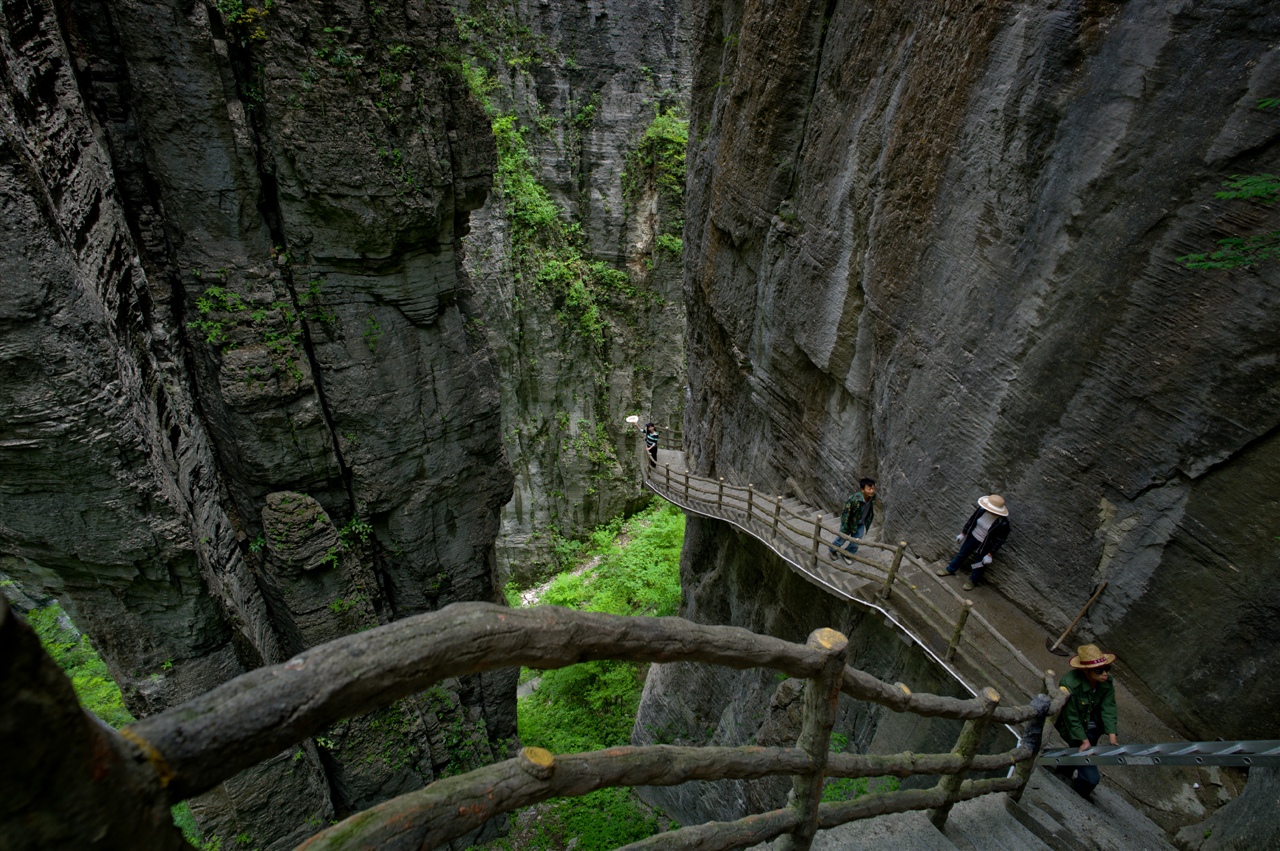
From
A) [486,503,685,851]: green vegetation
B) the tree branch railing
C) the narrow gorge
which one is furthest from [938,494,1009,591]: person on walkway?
[486,503,685,851]: green vegetation

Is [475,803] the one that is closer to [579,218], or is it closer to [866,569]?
[866,569]

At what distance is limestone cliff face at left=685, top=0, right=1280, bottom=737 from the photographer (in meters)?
4.76

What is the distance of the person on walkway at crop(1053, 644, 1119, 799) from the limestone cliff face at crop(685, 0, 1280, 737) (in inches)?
66.2

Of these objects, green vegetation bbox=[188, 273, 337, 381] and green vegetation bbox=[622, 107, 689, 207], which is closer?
green vegetation bbox=[188, 273, 337, 381]

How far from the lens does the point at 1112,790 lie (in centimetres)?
480

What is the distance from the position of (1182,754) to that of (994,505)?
3089 millimetres

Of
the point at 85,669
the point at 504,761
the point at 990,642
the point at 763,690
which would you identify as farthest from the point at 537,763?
the point at 85,669

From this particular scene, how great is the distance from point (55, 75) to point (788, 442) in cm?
1070

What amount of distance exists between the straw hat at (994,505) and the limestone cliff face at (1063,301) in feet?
0.59

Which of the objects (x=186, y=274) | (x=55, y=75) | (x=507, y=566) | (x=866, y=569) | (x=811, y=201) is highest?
(x=55, y=75)

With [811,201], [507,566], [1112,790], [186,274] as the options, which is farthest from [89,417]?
[507,566]

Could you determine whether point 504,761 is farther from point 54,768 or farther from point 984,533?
point 984,533

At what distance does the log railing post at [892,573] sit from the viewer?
6.46m

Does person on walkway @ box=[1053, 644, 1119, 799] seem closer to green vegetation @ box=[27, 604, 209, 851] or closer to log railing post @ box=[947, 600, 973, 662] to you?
log railing post @ box=[947, 600, 973, 662]
